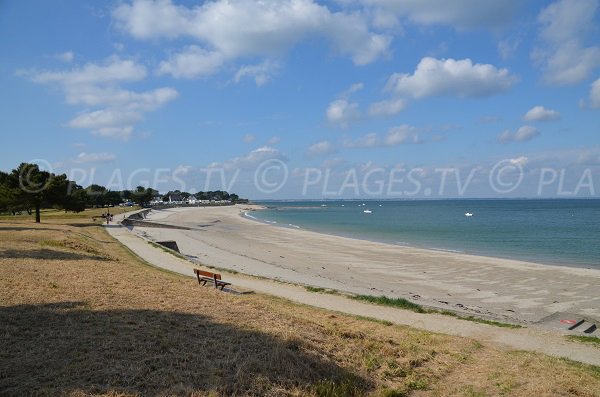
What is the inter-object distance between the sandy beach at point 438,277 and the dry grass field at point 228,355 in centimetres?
681

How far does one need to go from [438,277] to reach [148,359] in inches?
749

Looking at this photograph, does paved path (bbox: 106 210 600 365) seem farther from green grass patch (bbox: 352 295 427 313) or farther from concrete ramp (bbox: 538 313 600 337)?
concrete ramp (bbox: 538 313 600 337)

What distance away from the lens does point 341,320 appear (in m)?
10.0

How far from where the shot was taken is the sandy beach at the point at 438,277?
54.0ft

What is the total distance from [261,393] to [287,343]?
1535 millimetres

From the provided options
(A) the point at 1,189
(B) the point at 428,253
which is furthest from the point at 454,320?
(A) the point at 1,189

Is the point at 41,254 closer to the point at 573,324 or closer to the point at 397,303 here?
the point at 397,303

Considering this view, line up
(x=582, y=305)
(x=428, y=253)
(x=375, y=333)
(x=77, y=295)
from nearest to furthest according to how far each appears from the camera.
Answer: (x=375, y=333) < (x=77, y=295) < (x=582, y=305) < (x=428, y=253)

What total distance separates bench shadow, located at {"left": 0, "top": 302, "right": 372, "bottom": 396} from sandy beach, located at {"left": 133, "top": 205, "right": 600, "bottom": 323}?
30.8 ft

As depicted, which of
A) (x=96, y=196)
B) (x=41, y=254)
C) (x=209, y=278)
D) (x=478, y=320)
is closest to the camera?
(x=478, y=320)

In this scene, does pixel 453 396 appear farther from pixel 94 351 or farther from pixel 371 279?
pixel 371 279

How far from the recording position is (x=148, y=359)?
19.5 feet

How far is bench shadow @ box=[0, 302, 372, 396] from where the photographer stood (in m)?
5.22

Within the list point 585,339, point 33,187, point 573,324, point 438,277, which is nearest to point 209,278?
point 585,339
